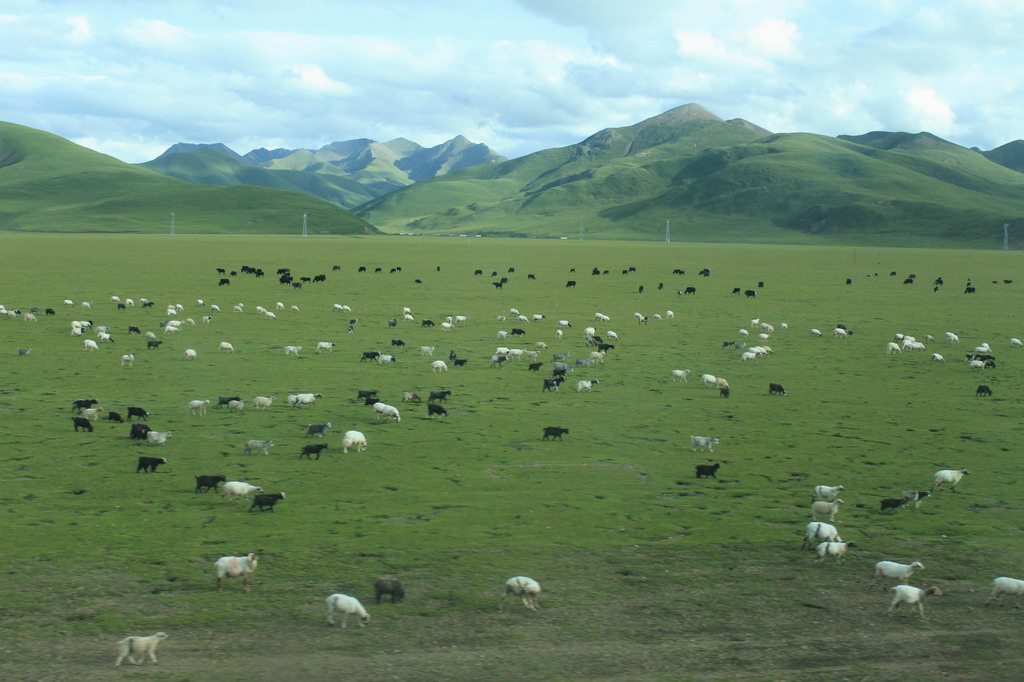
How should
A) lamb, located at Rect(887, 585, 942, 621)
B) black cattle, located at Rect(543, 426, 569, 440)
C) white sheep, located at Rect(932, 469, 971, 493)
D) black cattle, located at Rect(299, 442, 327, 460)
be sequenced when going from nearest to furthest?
1. lamb, located at Rect(887, 585, 942, 621)
2. white sheep, located at Rect(932, 469, 971, 493)
3. black cattle, located at Rect(299, 442, 327, 460)
4. black cattle, located at Rect(543, 426, 569, 440)

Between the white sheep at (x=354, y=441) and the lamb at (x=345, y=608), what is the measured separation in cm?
830

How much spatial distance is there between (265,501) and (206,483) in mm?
1759

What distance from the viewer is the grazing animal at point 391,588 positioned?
13102mm

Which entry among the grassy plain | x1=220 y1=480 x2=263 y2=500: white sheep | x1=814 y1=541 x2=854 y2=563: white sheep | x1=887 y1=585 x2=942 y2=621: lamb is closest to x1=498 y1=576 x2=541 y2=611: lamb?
the grassy plain

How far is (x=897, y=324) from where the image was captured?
1870 inches

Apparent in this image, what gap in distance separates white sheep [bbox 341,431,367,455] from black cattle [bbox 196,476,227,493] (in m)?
3.44

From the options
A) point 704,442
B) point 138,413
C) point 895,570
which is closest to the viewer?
point 895,570

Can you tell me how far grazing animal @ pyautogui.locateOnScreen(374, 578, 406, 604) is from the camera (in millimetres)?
13102

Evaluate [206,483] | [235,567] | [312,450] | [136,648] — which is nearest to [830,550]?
[235,567]

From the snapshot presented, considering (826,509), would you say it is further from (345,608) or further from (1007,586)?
(345,608)

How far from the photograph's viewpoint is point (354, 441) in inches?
819

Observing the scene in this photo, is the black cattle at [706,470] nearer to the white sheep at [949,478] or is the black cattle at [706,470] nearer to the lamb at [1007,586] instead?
the white sheep at [949,478]

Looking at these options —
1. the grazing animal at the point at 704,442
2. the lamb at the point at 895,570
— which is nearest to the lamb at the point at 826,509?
the lamb at the point at 895,570

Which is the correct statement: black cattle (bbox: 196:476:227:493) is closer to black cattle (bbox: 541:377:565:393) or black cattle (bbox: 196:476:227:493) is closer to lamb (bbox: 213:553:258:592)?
lamb (bbox: 213:553:258:592)
